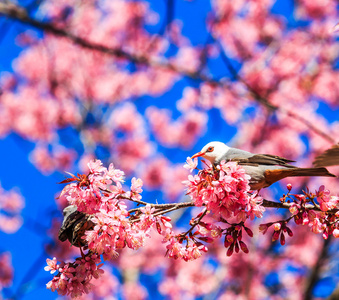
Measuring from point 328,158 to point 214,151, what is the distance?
0.99 m

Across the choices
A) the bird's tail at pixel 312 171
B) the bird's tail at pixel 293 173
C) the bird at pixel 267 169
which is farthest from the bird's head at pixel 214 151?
the bird's tail at pixel 312 171

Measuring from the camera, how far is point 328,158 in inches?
68.0

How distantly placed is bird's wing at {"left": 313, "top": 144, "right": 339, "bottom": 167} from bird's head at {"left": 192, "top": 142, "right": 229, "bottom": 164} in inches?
34.1

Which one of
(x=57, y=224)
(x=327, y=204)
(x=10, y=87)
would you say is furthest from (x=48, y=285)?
(x=10, y=87)

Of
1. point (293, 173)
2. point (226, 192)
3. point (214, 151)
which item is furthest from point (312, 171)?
point (214, 151)

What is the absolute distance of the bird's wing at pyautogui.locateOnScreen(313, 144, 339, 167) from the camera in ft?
5.44

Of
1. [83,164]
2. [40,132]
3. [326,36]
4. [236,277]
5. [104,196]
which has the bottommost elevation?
[104,196]

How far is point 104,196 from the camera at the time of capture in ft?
5.66

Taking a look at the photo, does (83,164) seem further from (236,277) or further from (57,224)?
(236,277)

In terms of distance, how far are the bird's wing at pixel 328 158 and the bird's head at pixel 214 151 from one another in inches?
34.1

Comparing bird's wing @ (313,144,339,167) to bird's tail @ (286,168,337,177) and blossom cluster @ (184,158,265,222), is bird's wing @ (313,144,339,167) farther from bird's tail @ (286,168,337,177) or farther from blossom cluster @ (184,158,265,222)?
blossom cluster @ (184,158,265,222)

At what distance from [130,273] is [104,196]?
27.4 ft

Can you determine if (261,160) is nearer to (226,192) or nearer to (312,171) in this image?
(312,171)

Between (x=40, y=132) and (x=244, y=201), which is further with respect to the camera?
(x=40, y=132)
